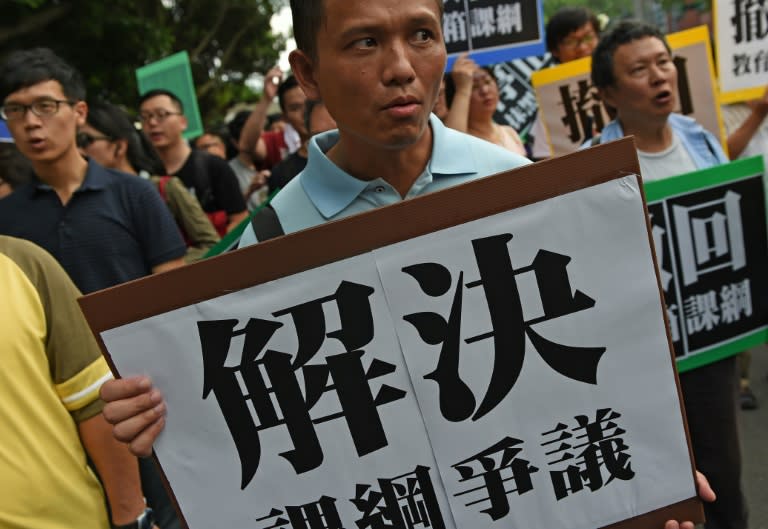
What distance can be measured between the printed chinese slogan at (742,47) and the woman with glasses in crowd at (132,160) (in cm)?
279

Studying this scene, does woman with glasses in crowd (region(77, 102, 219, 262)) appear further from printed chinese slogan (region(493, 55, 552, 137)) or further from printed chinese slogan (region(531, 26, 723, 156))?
printed chinese slogan (region(493, 55, 552, 137))

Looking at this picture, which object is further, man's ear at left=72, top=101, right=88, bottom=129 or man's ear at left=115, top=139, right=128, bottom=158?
man's ear at left=115, top=139, right=128, bottom=158

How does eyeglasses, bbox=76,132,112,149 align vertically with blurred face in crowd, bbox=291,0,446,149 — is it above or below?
above

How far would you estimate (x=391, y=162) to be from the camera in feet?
4.52

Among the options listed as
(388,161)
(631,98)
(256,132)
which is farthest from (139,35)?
(388,161)

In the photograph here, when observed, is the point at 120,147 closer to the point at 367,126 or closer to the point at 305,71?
the point at 305,71

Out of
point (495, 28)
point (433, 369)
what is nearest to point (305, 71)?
point (433, 369)

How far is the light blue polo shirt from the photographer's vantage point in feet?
4.50

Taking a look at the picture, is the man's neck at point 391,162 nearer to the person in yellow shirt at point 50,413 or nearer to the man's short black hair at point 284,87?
the person in yellow shirt at point 50,413

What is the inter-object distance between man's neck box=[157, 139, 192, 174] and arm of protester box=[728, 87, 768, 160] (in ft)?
9.91

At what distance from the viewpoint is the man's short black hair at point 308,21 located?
127 centimetres

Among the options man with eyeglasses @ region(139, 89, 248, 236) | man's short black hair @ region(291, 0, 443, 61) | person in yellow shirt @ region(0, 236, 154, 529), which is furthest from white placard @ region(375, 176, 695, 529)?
man with eyeglasses @ region(139, 89, 248, 236)

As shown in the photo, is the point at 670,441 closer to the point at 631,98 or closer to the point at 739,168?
the point at 739,168

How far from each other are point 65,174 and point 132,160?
139 centimetres
